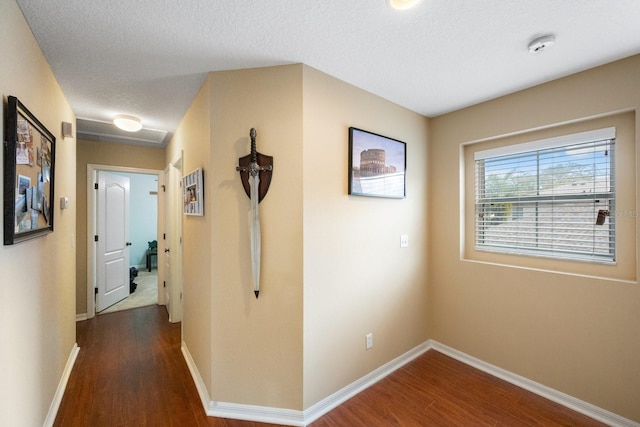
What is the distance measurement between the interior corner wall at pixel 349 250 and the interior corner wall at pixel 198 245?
0.73 metres

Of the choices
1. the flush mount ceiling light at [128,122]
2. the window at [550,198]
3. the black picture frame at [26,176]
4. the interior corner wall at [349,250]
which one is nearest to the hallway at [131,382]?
the interior corner wall at [349,250]

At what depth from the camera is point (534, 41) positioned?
5.23 ft

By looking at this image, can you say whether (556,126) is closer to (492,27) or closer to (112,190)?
(492,27)

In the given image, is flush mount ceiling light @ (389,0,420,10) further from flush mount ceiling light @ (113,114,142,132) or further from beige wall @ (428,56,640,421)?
flush mount ceiling light @ (113,114,142,132)

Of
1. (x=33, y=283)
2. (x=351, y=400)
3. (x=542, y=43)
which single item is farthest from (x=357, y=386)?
(x=542, y=43)

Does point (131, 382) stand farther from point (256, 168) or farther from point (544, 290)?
point (544, 290)

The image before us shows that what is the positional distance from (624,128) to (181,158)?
11.9ft

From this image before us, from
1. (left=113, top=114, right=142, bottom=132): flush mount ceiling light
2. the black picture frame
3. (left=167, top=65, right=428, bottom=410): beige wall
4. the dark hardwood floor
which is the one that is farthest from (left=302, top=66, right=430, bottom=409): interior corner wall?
(left=113, top=114, right=142, bottom=132): flush mount ceiling light

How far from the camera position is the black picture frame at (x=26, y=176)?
1.20 metres

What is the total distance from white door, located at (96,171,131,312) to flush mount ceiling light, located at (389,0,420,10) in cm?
424

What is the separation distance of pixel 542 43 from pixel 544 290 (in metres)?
1.74

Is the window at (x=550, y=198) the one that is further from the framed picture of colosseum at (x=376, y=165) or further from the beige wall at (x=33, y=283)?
the beige wall at (x=33, y=283)

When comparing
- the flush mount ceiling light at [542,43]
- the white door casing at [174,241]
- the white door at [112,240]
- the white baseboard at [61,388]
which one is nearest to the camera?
the flush mount ceiling light at [542,43]

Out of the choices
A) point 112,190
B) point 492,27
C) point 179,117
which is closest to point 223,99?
point 179,117
